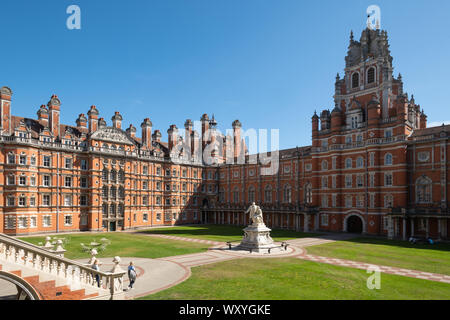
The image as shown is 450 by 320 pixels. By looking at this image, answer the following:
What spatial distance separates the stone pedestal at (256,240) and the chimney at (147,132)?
1508 inches

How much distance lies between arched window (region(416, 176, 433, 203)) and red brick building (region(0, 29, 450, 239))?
5.1 inches

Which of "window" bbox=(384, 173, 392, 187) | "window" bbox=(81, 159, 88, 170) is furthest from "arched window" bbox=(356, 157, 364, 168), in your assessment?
"window" bbox=(81, 159, 88, 170)

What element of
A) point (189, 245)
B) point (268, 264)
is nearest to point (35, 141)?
point (189, 245)

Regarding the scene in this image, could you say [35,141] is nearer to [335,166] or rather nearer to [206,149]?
[206,149]

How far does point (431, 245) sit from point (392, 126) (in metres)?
18.6

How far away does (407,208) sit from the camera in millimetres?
44156

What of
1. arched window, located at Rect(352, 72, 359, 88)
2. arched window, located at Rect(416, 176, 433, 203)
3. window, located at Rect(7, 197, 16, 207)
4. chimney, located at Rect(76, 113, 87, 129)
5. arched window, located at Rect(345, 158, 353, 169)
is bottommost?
window, located at Rect(7, 197, 16, 207)

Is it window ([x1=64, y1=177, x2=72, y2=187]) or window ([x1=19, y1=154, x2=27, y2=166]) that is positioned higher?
window ([x1=19, y1=154, x2=27, y2=166])

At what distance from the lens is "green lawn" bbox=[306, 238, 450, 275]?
26719mm

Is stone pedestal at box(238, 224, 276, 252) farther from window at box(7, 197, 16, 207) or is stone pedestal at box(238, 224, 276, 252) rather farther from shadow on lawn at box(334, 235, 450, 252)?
window at box(7, 197, 16, 207)

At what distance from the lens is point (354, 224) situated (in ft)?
172

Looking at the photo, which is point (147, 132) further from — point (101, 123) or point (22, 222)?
point (22, 222)

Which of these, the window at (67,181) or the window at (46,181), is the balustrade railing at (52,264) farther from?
the window at (67,181)

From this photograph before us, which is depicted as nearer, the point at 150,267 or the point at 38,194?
the point at 150,267
